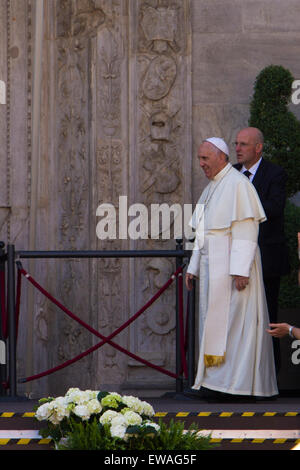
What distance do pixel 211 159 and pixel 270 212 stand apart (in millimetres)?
668

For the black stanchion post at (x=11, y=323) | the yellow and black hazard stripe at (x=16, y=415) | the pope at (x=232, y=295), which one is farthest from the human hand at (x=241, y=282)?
the yellow and black hazard stripe at (x=16, y=415)

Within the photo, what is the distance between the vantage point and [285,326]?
25.1 feet

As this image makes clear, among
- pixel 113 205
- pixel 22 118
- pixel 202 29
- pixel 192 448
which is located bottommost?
pixel 192 448

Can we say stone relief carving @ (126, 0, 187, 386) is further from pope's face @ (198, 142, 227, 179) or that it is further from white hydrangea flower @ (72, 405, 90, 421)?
white hydrangea flower @ (72, 405, 90, 421)

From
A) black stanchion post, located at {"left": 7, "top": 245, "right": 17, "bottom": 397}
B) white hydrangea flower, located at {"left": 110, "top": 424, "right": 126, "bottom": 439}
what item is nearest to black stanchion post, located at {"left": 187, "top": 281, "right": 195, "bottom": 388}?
black stanchion post, located at {"left": 7, "top": 245, "right": 17, "bottom": 397}

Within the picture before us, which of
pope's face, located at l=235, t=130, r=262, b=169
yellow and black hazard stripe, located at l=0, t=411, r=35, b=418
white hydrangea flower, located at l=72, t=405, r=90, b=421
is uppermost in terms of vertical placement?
pope's face, located at l=235, t=130, r=262, b=169

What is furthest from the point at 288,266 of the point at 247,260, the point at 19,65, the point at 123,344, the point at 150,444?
the point at 19,65

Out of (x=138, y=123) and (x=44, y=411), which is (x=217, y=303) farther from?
A: (x=138, y=123)

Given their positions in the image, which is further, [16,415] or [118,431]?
[16,415]

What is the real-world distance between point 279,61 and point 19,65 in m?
2.50

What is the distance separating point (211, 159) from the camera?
9.44 m

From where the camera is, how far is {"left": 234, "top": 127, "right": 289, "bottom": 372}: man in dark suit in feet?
31.9

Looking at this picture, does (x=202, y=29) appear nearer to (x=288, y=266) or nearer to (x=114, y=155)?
(x=114, y=155)

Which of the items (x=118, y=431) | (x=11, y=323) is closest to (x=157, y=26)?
(x=11, y=323)
